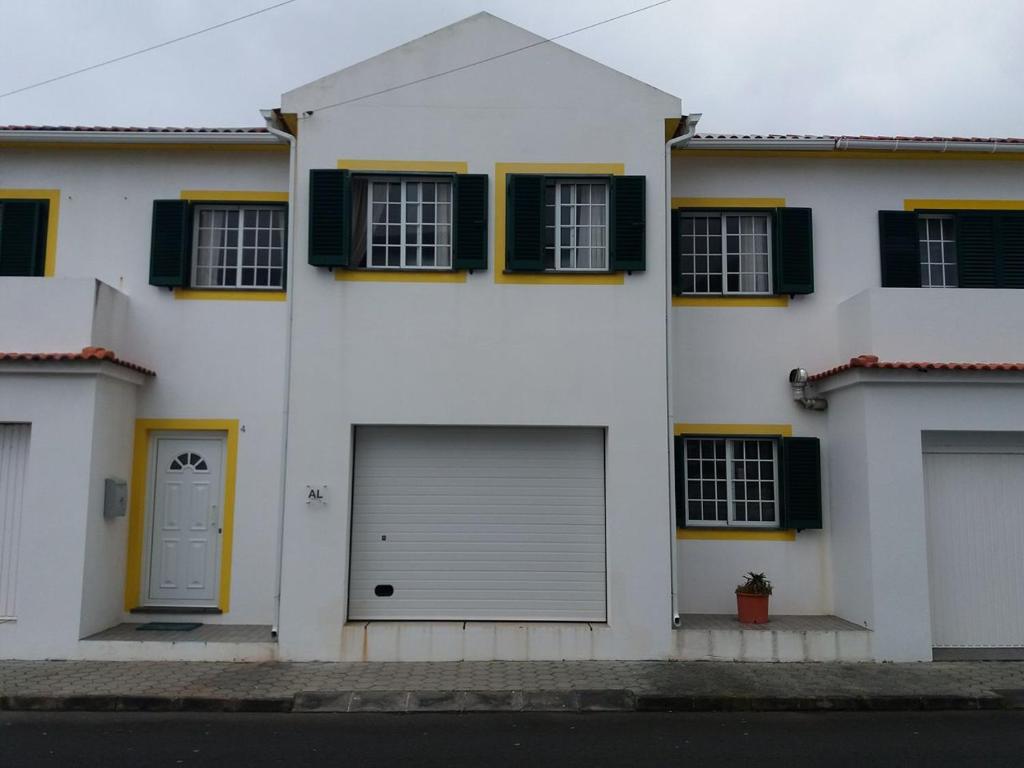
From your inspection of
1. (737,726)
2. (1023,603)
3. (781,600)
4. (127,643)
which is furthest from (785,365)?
(127,643)

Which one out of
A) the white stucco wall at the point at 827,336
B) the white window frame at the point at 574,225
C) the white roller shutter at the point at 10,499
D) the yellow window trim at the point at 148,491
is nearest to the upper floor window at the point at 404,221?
the white window frame at the point at 574,225

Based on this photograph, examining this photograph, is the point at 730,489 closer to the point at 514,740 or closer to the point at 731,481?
the point at 731,481

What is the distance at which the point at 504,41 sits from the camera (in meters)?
10.4

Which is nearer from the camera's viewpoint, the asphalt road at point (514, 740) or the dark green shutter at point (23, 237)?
the asphalt road at point (514, 740)

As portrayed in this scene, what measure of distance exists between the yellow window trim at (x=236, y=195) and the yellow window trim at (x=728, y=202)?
5.26m

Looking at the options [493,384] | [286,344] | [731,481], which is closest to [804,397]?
[731,481]

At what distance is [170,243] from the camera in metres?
11.0

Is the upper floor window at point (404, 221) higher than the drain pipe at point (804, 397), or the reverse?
the upper floor window at point (404, 221)

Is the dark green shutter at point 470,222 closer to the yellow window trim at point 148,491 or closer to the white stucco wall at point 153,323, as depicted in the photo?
the white stucco wall at point 153,323

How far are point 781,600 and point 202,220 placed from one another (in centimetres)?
900

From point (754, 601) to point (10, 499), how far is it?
8768 mm

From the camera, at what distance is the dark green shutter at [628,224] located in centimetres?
1013

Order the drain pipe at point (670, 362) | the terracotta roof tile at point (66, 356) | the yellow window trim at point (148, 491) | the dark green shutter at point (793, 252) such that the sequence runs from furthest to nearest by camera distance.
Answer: the dark green shutter at point (793, 252)
the yellow window trim at point (148, 491)
the drain pipe at point (670, 362)
the terracotta roof tile at point (66, 356)

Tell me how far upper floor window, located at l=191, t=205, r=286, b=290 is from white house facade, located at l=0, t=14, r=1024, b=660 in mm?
41
